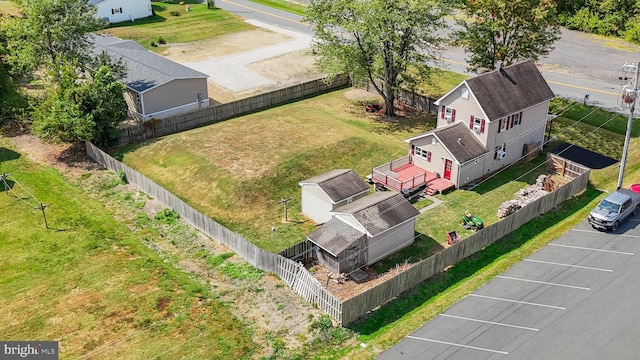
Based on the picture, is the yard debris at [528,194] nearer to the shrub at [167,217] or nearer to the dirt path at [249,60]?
the shrub at [167,217]

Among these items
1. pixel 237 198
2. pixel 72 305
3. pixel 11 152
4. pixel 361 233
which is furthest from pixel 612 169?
pixel 11 152

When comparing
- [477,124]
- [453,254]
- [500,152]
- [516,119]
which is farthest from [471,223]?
[516,119]

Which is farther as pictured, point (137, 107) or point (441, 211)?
point (137, 107)

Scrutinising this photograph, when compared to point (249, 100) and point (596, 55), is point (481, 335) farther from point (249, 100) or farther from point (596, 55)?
point (596, 55)

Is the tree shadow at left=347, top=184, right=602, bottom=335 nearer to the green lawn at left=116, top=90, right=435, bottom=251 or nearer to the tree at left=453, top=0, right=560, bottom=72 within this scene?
the green lawn at left=116, top=90, right=435, bottom=251

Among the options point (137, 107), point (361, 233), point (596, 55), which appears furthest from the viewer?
point (596, 55)

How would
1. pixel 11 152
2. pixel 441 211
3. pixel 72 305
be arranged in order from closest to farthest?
pixel 72 305, pixel 441 211, pixel 11 152
